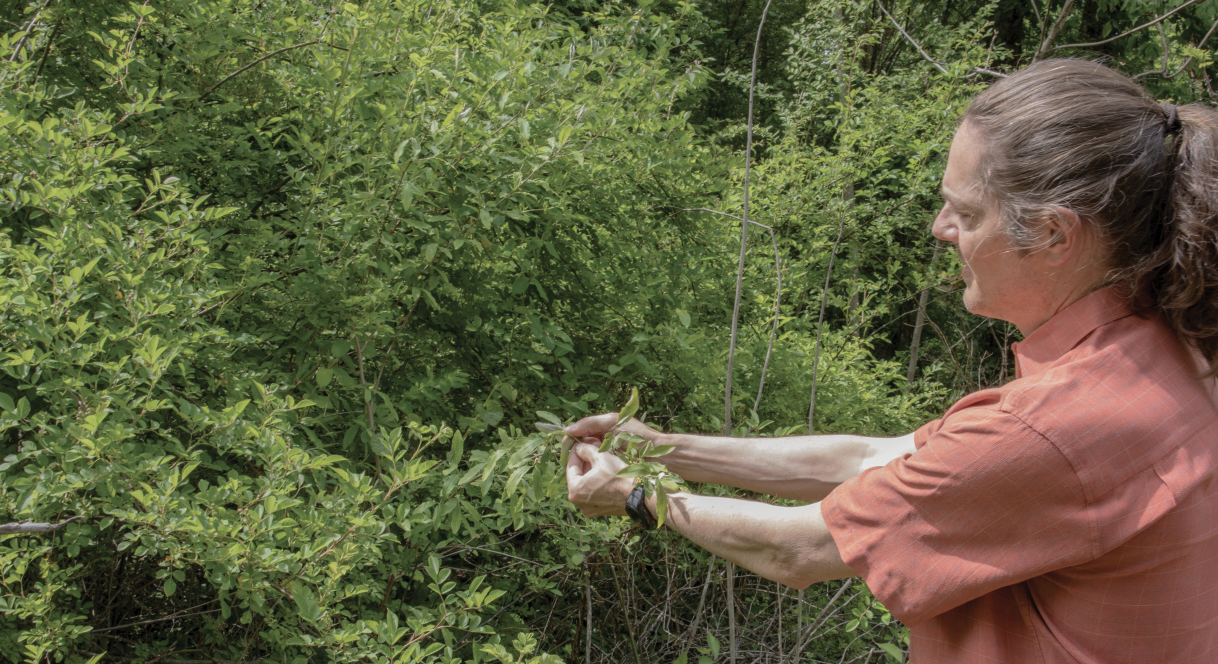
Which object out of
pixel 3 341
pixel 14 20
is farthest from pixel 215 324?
pixel 14 20

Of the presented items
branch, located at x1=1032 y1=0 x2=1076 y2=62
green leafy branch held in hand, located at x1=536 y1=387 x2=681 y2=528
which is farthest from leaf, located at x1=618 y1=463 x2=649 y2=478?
branch, located at x1=1032 y1=0 x2=1076 y2=62

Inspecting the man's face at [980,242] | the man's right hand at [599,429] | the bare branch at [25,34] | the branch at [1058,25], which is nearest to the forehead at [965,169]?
the man's face at [980,242]

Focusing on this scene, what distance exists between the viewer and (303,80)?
278cm

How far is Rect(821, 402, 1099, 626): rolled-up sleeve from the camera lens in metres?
1.21

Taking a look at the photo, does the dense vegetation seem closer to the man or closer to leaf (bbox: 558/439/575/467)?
leaf (bbox: 558/439/575/467)

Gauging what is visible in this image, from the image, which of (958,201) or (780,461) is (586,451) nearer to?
(780,461)

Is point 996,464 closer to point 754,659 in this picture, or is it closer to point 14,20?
point 754,659

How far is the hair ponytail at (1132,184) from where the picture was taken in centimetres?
129

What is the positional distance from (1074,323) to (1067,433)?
0.24 metres

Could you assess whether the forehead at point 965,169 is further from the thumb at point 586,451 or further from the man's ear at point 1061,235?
the thumb at point 586,451

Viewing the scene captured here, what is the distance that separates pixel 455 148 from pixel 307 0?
1100 millimetres

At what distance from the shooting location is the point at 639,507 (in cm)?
169

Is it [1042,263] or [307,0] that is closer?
[1042,263]

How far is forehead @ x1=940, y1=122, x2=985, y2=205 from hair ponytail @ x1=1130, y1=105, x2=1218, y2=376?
28 centimetres
